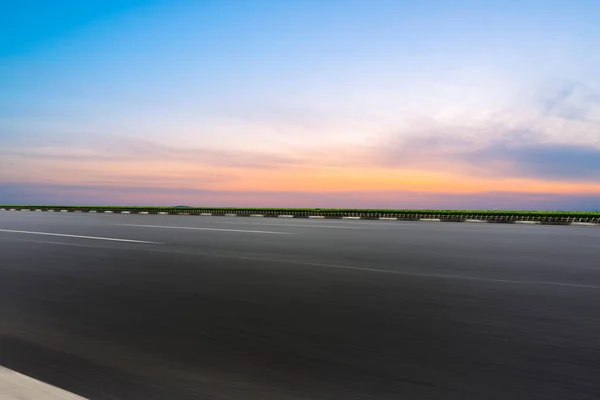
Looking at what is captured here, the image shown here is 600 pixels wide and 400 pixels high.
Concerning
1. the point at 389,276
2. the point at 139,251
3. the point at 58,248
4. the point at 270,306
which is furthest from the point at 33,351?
the point at 58,248

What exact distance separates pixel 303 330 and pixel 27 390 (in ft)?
8.45

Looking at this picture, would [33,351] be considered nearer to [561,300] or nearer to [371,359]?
[371,359]

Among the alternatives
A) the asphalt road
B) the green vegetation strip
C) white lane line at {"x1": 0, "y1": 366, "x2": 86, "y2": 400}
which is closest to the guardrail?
the green vegetation strip

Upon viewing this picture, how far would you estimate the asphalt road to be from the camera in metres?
3.60

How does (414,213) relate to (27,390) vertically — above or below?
above

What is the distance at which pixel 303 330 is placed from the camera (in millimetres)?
5105

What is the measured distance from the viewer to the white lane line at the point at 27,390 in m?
3.07

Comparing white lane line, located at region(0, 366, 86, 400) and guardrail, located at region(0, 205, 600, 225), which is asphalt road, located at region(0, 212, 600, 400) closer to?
white lane line, located at region(0, 366, 86, 400)

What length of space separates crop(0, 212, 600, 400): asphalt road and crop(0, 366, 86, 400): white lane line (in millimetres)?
293

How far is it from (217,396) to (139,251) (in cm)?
1041

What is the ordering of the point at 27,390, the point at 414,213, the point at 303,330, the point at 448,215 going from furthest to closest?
the point at 414,213, the point at 448,215, the point at 303,330, the point at 27,390

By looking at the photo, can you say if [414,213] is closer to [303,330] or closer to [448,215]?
[448,215]

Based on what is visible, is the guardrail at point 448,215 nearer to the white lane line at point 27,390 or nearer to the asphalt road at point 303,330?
the asphalt road at point 303,330

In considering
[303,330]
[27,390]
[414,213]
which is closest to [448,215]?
[414,213]
